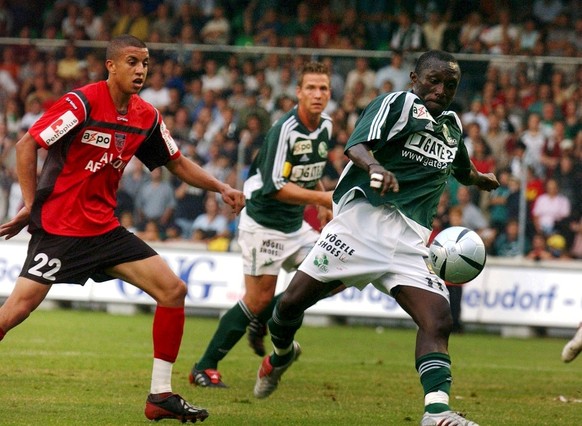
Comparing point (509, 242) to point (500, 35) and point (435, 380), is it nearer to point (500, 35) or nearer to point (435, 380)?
point (500, 35)

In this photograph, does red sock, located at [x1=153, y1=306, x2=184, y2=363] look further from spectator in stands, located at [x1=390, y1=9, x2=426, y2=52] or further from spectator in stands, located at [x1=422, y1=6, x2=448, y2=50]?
spectator in stands, located at [x1=422, y1=6, x2=448, y2=50]

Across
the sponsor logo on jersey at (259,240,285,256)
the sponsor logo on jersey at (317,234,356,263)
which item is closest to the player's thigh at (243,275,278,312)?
the sponsor logo on jersey at (259,240,285,256)

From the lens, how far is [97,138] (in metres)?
7.72

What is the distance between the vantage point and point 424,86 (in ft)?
25.0

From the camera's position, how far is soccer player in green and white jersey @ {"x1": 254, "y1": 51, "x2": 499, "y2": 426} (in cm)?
740

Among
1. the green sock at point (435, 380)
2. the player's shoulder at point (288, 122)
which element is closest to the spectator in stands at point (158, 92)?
the player's shoulder at point (288, 122)

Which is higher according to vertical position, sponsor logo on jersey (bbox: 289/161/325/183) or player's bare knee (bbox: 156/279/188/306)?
sponsor logo on jersey (bbox: 289/161/325/183)

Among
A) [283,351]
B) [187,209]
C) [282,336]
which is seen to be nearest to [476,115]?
[187,209]

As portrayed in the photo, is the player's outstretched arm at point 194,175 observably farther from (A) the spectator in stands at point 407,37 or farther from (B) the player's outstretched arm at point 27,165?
(A) the spectator in stands at point 407,37

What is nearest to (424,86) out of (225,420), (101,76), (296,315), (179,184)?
(296,315)

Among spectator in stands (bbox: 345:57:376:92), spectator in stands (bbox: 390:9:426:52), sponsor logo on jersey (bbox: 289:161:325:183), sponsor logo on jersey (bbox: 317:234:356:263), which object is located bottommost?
sponsor logo on jersey (bbox: 317:234:356:263)

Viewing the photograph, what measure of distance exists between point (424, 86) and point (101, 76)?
15177 mm

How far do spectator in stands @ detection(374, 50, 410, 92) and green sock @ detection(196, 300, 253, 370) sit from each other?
34.5 feet

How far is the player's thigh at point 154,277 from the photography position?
779 cm
